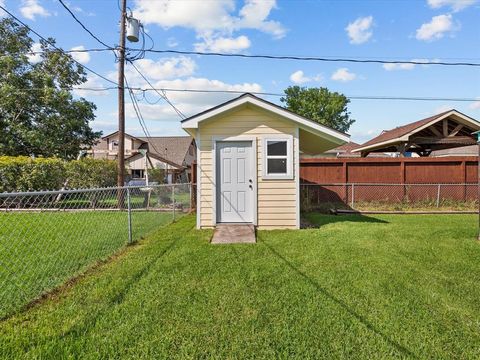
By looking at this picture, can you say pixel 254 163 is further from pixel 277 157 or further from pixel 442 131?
pixel 442 131

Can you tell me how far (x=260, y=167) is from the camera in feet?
23.0

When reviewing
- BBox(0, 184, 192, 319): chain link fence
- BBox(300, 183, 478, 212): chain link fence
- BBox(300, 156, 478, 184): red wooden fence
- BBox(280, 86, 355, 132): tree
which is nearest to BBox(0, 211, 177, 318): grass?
BBox(0, 184, 192, 319): chain link fence

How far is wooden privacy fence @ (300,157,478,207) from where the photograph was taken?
10.6m

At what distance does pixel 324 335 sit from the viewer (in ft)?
8.45

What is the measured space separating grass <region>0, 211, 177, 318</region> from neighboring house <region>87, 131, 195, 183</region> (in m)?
16.5

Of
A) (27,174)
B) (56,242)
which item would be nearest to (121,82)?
(27,174)

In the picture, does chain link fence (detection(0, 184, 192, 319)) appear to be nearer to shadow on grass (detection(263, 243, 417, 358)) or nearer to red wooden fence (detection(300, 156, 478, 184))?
shadow on grass (detection(263, 243, 417, 358))

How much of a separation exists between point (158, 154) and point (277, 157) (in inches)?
989

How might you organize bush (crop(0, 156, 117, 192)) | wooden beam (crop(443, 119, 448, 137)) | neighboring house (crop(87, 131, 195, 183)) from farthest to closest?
neighboring house (crop(87, 131, 195, 183)) < wooden beam (crop(443, 119, 448, 137)) < bush (crop(0, 156, 117, 192))

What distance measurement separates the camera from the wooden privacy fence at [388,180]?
34.9 ft

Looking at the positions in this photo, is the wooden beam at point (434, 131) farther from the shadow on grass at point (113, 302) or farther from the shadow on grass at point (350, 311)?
the shadow on grass at point (113, 302)

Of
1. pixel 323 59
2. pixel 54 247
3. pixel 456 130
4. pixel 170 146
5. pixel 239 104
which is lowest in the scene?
pixel 54 247

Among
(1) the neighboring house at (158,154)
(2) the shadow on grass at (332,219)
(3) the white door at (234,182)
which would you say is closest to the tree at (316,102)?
(1) the neighboring house at (158,154)

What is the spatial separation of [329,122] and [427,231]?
37.8m
